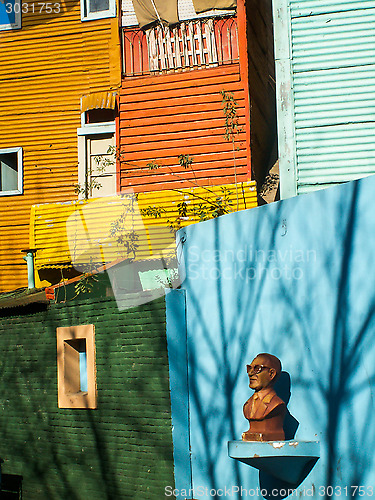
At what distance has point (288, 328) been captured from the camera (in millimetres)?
5379

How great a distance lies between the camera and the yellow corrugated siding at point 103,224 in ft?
35.0

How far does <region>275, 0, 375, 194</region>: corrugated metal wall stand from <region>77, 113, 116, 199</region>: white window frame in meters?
5.19

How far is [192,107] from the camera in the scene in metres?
11.3

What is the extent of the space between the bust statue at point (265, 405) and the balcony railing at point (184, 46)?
7.59 m

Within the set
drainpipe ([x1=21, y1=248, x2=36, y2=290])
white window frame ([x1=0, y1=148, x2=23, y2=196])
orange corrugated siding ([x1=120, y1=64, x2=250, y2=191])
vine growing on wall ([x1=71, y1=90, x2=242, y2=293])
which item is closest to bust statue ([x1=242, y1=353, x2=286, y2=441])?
vine growing on wall ([x1=71, y1=90, x2=242, y2=293])

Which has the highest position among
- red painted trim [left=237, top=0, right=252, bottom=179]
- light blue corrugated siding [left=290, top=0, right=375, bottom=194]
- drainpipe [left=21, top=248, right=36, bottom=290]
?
red painted trim [left=237, top=0, right=252, bottom=179]

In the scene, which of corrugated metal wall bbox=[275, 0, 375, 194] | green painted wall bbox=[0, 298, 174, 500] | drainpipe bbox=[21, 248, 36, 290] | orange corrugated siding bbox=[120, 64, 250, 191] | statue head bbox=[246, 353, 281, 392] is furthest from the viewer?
orange corrugated siding bbox=[120, 64, 250, 191]

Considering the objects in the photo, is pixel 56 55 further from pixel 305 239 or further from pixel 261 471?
pixel 261 471

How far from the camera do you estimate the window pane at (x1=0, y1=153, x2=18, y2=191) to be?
13.2m

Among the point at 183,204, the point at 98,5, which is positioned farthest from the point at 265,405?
the point at 98,5

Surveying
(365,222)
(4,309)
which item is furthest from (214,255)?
(4,309)

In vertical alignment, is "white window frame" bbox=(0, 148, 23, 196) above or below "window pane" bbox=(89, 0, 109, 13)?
below

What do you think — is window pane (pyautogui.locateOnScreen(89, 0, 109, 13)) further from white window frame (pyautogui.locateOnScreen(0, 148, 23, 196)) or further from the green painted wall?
the green painted wall

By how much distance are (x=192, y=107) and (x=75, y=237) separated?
332cm
